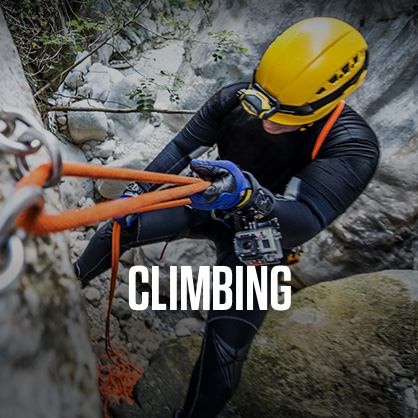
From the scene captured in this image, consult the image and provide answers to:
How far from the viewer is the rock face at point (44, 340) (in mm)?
327

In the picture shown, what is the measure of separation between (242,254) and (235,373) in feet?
2.02

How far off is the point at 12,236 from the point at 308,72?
1217 millimetres

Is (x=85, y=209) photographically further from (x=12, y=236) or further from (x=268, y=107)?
(x=268, y=107)

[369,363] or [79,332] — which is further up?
[79,332]

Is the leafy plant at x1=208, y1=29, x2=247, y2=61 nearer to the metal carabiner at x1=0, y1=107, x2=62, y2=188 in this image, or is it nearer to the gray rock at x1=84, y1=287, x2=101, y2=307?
the metal carabiner at x1=0, y1=107, x2=62, y2=188

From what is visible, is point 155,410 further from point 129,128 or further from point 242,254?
point 129,128

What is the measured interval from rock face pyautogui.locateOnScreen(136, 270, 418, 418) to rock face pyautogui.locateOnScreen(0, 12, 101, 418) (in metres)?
1.36

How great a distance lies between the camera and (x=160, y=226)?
1550mm

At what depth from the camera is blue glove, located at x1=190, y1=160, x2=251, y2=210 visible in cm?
95

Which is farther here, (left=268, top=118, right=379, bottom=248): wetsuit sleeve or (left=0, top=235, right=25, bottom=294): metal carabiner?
(left=268, top=118, right=379, bottom=248): wetsuit sleeve

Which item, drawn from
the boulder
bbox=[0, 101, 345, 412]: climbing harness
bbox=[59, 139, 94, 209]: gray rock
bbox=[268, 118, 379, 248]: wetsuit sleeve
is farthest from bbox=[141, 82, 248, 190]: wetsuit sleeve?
bbox=[59, 139, 94, 209]: gray rock

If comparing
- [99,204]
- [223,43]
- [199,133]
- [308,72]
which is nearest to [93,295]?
[199,133]

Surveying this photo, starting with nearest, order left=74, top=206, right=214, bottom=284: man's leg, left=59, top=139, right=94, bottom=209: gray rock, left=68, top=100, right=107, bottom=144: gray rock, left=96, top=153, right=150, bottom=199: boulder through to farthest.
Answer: left=74, top=206, right=214, bottom=284: man's leg → left=59, top=139, right=94, bottom=209: gray rock → left=96, top=153, right=150, bottom=199: boulder → left=68, top=100, right=107, bottom=144: gray rock

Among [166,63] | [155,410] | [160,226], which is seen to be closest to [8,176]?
[160,226]
